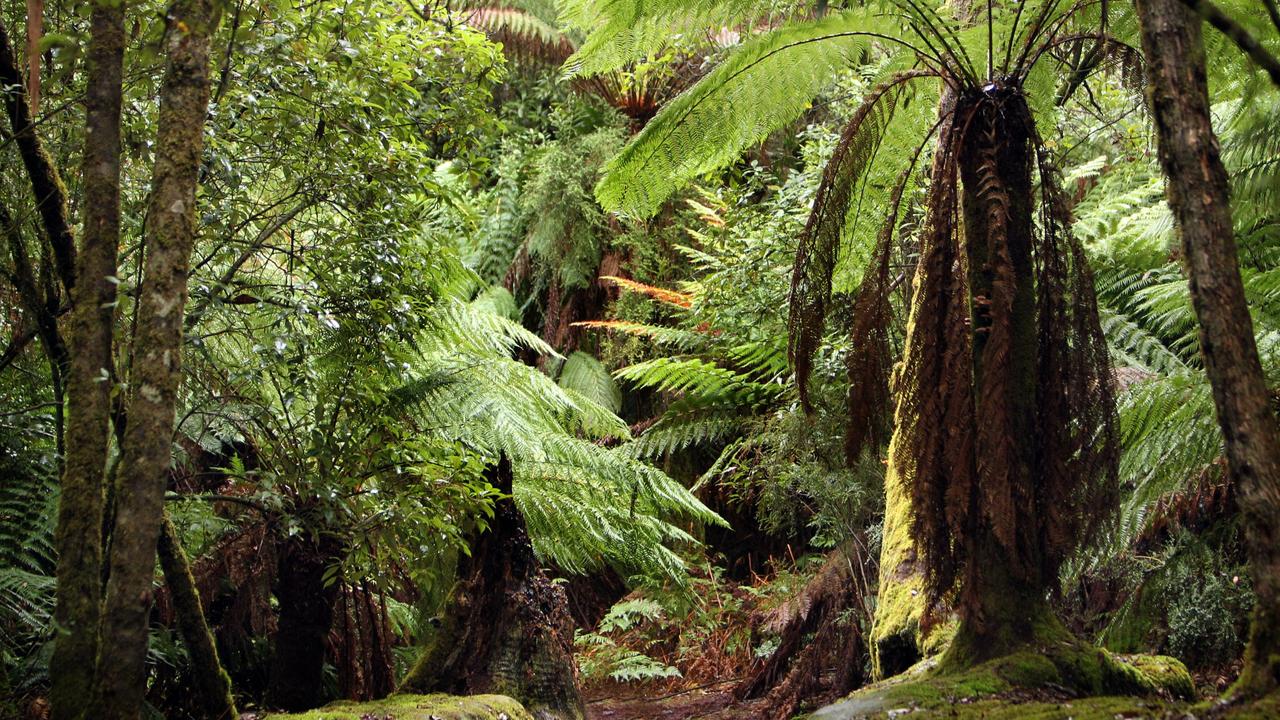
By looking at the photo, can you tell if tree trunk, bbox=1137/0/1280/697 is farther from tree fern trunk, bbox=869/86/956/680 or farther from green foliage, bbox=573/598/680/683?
green foliage, bbox=573/598/680/683

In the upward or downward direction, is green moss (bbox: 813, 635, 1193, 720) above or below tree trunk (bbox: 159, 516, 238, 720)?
below

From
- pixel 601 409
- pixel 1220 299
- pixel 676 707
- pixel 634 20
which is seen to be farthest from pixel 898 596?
pixel 601 409

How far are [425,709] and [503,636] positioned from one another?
0.62 meters

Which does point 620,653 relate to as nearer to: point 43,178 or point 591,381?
point 591,381

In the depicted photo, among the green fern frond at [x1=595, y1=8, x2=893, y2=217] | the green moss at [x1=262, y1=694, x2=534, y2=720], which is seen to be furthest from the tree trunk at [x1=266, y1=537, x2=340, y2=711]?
the green fern frond at [x1=595, y1=8, x2=893, y2=217]

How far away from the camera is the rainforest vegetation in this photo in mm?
1790

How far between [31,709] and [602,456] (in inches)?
88.6

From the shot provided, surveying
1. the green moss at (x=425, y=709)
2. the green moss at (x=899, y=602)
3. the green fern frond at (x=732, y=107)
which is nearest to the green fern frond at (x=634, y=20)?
the green fern frond at (x=732, y=107)

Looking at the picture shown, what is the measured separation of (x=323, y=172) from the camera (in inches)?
106

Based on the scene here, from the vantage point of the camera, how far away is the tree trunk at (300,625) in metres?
2.73

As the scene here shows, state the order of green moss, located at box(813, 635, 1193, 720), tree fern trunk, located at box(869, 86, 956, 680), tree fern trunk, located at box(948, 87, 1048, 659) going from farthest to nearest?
1. tree fern trunk, located at box(869, 86, 956, 680)
2. tree fern trunk, located at box(948, 87, 1048, 659)
3. green moss, located at box(813, 635, 1193, 720)

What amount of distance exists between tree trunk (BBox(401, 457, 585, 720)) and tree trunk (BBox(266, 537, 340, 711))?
1.12 feet

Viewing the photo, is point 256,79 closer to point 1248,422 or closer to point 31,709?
point 31,709

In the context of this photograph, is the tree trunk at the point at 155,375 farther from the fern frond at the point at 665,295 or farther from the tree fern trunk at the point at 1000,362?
the fern frond at the point at 665,295
